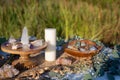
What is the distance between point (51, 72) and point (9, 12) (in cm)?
203

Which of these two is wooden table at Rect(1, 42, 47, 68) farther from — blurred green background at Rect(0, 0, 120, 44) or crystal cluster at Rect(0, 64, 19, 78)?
blurred green background at Rect(0, 0, 120, 44)

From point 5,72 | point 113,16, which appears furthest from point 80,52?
point 113,16

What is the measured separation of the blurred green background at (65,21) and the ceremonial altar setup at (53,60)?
802mm

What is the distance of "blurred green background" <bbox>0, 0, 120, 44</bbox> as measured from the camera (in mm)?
4828

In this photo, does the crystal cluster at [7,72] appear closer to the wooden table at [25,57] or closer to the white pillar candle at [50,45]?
the wooden table at [25,57]

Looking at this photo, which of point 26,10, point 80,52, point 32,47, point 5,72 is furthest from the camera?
point 26,10

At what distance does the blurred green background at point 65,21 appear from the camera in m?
4.83

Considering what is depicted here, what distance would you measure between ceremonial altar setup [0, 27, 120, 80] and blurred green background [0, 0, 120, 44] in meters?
0.80

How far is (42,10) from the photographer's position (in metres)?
5.18

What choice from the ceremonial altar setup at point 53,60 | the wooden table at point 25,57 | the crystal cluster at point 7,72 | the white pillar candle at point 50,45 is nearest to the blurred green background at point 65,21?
the ceremonial altar setup at point 53,60

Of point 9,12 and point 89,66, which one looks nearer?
point 89,66

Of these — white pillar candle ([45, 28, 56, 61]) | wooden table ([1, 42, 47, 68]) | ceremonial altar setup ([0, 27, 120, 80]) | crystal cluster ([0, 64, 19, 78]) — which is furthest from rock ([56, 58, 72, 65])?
crystal cluster ([0, 64, 19, 78])

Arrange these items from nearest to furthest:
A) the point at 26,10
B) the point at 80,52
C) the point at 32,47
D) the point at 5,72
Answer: the point at 5,72 → the point at 32,47 → the point at 80,52 → the point at 26,10

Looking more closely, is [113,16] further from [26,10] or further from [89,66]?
[89,66]
